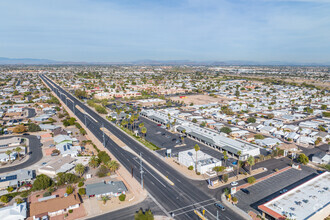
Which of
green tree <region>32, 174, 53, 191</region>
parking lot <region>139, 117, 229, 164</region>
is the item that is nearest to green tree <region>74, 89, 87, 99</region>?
parking lot <region>139, 117, 229, 164</region>

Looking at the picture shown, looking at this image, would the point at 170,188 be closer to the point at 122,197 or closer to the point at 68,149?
the point at 122,197

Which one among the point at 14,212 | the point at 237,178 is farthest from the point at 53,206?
the point at 237,178

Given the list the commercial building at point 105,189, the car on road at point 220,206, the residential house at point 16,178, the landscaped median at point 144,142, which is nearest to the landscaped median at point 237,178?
the car on road at point 220,206

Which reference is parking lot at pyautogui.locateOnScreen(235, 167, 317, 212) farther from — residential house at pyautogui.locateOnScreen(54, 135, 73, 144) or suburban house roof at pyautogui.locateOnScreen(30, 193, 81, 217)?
residential house at pyautogui.locateOnScreen(54, 135, 73, 144)

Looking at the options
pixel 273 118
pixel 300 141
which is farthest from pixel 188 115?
pixel 300 141

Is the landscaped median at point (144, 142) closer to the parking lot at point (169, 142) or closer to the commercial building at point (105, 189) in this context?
the parking lot at point (169, 142)

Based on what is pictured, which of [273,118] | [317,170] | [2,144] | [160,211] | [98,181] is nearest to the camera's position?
[160,211]

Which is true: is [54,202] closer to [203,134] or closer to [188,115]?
[203,134]
